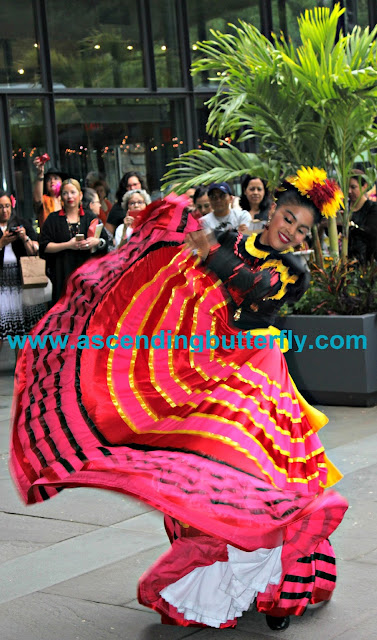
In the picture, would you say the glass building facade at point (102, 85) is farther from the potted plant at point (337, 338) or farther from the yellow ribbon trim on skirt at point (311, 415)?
the yellow ribbon trim on skirt at point (311, 415)

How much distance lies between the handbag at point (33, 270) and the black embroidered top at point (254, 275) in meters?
5.74

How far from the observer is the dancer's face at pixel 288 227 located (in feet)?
12.8

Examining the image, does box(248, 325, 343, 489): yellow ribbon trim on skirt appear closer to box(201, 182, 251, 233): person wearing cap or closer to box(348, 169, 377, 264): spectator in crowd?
box(201, 182, 251, 233): person wearing cap

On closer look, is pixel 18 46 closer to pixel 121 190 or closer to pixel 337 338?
pixel 121 190

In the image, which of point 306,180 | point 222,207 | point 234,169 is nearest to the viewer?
point 306,180

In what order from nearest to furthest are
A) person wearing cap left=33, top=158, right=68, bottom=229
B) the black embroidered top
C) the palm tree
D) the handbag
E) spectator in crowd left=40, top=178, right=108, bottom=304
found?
the black embroidered top → the palm tree → spectator in crowd left=40, top=178, right=108, bottom=304 → the handbag → person wearing cap left=33, top=158, right=68, bottom=229

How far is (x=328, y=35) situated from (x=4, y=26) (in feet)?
17.2

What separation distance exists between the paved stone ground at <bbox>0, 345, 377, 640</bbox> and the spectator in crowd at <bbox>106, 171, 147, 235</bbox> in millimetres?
3629

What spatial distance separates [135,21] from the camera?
13578 mm

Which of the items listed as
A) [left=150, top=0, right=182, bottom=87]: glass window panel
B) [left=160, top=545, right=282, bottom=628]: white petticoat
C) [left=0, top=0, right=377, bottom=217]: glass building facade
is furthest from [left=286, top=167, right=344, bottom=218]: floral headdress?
[left=150, top=0, right=182, bottom=87]: glass window panel

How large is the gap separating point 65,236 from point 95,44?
5024mm

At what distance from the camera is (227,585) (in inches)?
141

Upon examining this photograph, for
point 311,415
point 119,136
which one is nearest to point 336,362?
point 311,415

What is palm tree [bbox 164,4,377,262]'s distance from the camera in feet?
26.7
